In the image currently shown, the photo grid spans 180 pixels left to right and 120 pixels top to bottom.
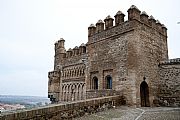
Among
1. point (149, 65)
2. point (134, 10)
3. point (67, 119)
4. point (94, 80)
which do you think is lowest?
point (67, 119)

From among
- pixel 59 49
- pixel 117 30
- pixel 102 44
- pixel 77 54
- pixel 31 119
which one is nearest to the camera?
pixel 31 119

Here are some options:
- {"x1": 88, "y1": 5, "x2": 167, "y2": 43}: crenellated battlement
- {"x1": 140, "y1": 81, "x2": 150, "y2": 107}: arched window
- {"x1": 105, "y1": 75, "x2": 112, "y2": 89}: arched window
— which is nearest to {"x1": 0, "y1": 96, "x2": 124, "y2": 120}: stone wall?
{"x1": 140, "y1": 81, "x2": 150, "y2": 107}: arched window

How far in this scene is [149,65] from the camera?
13.9m

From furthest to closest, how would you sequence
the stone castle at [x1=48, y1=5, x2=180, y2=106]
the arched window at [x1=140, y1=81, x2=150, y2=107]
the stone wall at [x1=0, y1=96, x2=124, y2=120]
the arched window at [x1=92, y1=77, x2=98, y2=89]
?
the arched window at [x1=92, y1=77, x2=98, y2=89], the arched window at [x1=140, y1=81, x2=150, y2=107], the stone castle at [x1=48, y1=5, x2=180, y2=106], the stone wall at [x1=0, y1=96, x2=124, y2=120]

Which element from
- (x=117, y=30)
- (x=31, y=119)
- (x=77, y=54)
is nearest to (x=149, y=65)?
(x=117, y=30)

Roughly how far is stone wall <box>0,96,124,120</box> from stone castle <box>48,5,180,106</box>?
1837 millimetres

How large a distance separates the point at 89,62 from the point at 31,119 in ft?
32.1

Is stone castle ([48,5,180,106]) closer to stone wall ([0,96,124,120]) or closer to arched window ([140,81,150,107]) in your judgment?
arched window ([140,81,150,107])

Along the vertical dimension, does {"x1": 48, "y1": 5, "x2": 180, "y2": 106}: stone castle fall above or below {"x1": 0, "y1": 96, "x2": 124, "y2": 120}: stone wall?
above

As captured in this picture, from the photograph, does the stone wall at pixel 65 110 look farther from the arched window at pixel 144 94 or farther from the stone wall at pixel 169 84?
the stone wall at pixel 169 84

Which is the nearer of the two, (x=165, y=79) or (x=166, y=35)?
(x=165, y=79)

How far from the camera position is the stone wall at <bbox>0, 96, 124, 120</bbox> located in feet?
22.4

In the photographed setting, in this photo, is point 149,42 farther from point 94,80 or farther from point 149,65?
point 94,80

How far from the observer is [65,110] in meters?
8.48
